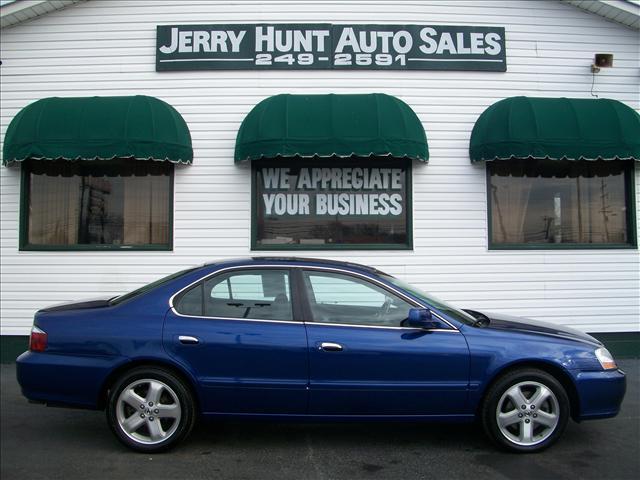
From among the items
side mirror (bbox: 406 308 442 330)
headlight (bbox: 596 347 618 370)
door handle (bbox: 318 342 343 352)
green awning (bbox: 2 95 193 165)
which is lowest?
headlight (bbox: 596 347 618 370)

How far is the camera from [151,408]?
4.50 m

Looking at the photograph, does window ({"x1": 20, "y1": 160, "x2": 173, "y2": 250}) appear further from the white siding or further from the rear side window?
the rear side window

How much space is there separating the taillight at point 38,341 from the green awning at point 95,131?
12.0 feet

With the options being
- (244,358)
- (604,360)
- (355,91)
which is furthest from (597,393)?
(355,91)

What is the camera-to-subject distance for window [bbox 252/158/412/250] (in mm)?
8492

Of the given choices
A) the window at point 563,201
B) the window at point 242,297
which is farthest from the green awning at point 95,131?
the window at point 563,201

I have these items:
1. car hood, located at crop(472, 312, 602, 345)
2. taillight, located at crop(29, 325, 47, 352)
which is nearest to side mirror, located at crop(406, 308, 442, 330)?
car hood, located at crop(472, 312, 602, 345)

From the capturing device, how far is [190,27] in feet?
28.5

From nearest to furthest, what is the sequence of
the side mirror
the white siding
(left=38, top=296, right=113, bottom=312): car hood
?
1. the side mirror
2. (left=38, top=296, right=113, bottom=312): car hood
3. the white siding

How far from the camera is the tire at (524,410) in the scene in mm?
4520

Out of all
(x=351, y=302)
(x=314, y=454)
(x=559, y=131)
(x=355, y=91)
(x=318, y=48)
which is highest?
(x=318, y=48)

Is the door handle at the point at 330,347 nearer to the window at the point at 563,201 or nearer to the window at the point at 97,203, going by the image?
the window at the point at 97,203

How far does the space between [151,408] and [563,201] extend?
706 cm

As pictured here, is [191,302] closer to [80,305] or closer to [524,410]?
[80,305]
